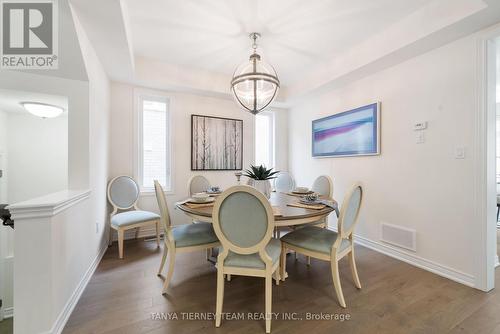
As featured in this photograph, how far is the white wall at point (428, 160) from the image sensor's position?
2014mm

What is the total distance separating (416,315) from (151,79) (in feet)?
12.7

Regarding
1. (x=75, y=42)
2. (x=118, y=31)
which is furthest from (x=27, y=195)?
(x=118, y=31)

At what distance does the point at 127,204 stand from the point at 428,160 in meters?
3.84

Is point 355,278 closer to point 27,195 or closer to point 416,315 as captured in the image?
point 416,315

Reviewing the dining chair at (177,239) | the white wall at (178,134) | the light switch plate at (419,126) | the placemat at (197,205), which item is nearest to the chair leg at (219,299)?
the dining chair at (177,239)

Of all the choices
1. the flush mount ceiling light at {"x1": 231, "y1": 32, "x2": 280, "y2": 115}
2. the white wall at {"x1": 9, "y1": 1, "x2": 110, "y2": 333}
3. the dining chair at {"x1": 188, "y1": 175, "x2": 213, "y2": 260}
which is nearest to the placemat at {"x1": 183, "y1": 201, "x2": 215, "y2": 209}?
the white wall at {"x1": 9, "y1": 1, "x2": 110, "y2": 333}

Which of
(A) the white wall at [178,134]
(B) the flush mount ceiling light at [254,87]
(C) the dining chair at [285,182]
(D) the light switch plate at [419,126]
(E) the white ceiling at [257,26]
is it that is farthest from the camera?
(C) the dining chair at [285,182]

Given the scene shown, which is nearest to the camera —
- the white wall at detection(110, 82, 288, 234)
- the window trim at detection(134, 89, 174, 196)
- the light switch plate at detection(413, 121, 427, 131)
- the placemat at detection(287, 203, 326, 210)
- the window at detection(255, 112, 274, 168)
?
the placemat at detection(287, 203, 326, 210)

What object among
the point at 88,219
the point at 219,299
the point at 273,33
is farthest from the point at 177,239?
the point at 273,33

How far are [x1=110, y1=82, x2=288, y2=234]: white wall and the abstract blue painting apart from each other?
51.6 inches

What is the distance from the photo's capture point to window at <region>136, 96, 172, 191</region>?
3357mm

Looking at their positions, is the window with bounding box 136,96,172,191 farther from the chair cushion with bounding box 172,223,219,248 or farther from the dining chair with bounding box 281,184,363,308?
the dining chair with bounding box 281,184,363,308

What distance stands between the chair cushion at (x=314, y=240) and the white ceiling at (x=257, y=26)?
7.07 ft

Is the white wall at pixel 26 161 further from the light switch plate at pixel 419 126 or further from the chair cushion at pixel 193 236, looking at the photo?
the light switch plate at pixel 419 126
